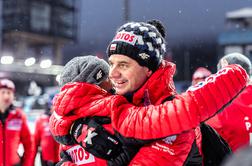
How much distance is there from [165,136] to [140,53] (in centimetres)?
33

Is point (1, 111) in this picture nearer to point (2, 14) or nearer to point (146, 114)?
point (146, 114)

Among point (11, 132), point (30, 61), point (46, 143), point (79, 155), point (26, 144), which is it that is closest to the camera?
point (79, 155)

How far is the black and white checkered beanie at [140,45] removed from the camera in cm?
149

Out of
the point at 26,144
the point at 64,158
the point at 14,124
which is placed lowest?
the point at 26,144

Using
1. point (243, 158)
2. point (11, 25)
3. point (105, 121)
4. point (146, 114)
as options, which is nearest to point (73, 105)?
point (105, 121)

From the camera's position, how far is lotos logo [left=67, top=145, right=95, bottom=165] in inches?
59.9

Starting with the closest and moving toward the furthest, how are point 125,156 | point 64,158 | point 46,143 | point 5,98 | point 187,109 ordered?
point 187,109
point 125,156
point 64,158
point 5,98
point 46,143

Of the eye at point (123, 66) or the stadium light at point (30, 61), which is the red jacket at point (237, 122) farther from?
the stadium light at point (30, 61)

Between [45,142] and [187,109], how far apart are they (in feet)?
13.7

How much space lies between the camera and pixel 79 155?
1568 millimetres

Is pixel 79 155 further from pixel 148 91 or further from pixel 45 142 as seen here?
pixel 45 142

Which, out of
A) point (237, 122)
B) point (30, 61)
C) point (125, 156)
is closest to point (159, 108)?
point (125, 156)

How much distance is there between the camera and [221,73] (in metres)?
1.33

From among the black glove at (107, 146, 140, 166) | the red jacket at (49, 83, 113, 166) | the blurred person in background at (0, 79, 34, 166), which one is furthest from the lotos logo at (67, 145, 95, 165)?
the blurred person in background at (0, 79, 34, 166)
